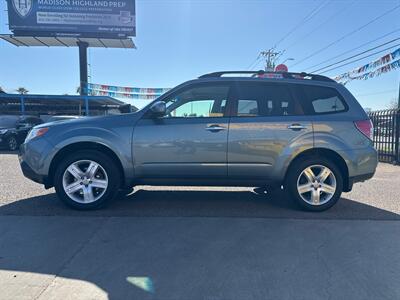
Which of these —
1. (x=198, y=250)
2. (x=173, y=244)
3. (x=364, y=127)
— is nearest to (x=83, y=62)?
(x=364, y=127)

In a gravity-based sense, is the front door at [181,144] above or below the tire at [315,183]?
above

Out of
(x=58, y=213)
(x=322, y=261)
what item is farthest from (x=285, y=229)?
(x=58, y=213)

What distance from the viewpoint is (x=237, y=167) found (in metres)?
4.61

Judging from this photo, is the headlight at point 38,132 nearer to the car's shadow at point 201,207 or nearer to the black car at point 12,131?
the car's shadow at point 201,207

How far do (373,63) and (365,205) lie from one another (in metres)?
11.0

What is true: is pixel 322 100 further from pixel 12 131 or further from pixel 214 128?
pixel 12 131

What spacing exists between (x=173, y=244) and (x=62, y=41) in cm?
2894

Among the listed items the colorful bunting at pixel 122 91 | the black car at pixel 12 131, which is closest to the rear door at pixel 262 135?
the black car at pixel 12 131

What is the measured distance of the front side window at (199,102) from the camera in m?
4.65

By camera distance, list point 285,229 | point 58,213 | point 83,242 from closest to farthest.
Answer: point 83,242 → point 285,229 → point 58,213

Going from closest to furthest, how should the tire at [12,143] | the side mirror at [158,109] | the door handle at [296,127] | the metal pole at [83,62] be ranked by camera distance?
the side mirror at [158,109], the door handle at [296,127], the tire at [12,143], the metal pole at [83,62]

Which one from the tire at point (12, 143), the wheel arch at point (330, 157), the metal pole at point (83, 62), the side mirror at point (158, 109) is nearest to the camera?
the side mirror at point (158, 109)

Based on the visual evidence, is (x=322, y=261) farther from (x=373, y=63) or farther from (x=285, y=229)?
(x=373, y=63)

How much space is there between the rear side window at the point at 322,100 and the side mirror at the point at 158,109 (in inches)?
81.8
